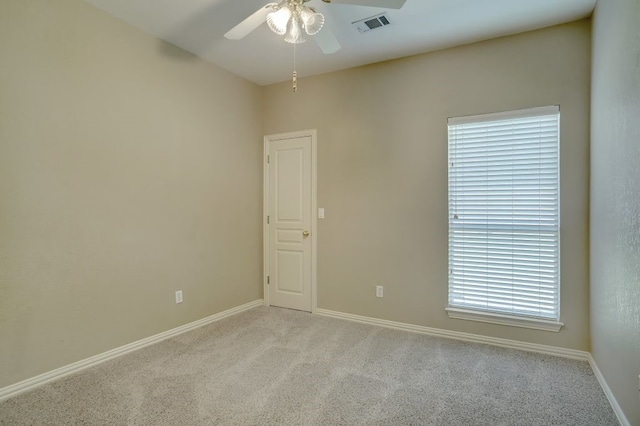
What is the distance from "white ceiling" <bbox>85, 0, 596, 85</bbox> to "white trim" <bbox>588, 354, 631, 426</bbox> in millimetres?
2670

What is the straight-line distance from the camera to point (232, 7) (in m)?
2.49

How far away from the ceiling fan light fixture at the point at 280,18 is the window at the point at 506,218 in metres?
1.88

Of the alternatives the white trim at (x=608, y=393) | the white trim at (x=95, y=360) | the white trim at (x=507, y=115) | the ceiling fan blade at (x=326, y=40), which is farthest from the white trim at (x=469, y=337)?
the ceiling fan blade at (x=326, y=40)

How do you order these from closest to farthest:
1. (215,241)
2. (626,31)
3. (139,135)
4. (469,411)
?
(626,31), (469,411), (139,135), (215,241)

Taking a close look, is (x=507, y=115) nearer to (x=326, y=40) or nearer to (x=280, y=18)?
(x=326, y=40)

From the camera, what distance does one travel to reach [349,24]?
8.92 ft

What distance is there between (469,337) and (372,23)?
2.89 m

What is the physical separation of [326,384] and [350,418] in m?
0.39

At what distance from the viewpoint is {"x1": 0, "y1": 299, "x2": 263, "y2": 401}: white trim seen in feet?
6.93

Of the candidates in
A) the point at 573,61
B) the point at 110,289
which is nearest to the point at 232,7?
the point at 110,289

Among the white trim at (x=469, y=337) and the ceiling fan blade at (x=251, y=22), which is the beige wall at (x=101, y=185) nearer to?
the ceiling fan blade at (x=251, y=22)

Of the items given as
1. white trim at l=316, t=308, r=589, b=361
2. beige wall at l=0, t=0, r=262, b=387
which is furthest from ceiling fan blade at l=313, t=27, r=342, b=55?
white trim at l=316, t=308, r=589, b=361

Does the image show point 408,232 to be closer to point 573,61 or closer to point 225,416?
point 573,61

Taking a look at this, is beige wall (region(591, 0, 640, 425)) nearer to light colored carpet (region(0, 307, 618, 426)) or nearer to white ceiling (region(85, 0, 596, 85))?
light colored carpet (region(0, 307, 618, 426))
